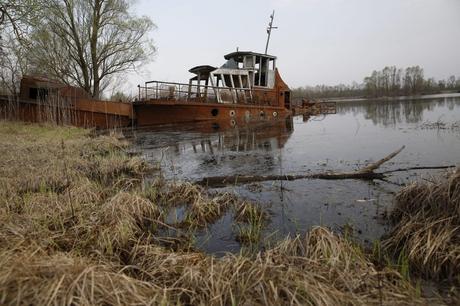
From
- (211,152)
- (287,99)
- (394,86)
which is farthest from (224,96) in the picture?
(394,86)

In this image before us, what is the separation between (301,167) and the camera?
23.1 ft

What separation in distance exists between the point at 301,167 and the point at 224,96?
39.4ft

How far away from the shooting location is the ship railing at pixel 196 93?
17594mm

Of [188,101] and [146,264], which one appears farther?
[188,101]

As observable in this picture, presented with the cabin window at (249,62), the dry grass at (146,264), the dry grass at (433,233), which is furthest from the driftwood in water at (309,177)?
the cabin window at (249,62)

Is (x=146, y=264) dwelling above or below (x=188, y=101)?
below

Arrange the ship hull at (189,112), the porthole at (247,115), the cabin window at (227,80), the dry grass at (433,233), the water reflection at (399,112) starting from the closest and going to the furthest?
1. the dry grass at (433,233)
2. the water reflection at (399,112)
3. the ship hull at (189,112)
4. the porthole at (247,115)
5. the cabin window at (227,80)

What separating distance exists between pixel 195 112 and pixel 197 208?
1374 centimetres

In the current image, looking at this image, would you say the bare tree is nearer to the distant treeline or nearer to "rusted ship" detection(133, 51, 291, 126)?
"rusted ship" detection(133, 51, 291, 126)

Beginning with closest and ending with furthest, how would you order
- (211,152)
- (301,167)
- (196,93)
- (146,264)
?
(146,264), (301,167), (211,152), (196,93)

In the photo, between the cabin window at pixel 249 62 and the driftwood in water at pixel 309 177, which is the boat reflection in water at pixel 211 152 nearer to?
the driftwood in water at pixel 309 177

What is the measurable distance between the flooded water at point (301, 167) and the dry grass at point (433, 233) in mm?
394

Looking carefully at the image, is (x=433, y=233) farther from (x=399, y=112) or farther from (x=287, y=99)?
(x=399, y=112)

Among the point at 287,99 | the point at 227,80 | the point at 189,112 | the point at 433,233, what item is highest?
the point at 227,80
